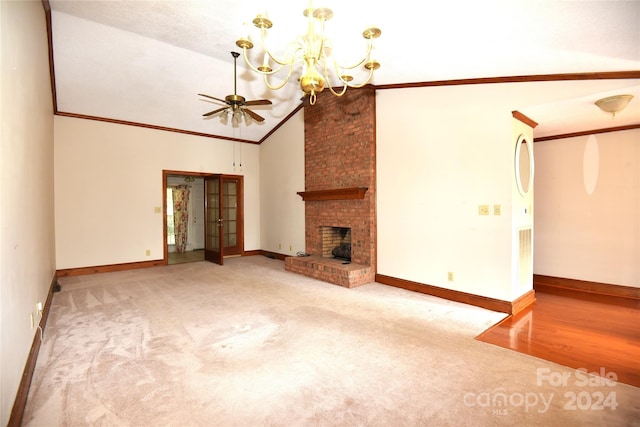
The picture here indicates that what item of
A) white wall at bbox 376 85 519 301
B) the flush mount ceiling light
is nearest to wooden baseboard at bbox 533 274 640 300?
white wall at bbox 376 85 519 301

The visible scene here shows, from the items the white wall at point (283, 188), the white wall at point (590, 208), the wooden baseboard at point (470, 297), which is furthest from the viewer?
the white wall at point (283, 188)

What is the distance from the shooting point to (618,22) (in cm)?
218

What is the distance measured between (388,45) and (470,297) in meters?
3.06

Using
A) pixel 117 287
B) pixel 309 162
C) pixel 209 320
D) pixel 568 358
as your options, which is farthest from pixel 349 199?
pixel 117 287

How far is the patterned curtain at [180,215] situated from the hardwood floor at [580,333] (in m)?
8.05

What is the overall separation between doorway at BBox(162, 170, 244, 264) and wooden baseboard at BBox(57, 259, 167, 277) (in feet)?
0.79

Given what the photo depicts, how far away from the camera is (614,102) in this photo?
3064 mm

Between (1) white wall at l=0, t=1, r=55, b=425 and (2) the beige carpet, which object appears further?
(2) the beige carpet

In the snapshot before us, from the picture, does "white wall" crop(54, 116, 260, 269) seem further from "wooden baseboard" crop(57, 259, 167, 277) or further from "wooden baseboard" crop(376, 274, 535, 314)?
"wooden baseboard" crop(376, 274, 535, 314)

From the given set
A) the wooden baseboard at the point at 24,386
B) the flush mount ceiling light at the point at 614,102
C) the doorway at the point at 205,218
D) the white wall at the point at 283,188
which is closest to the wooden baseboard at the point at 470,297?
the flush mount ceiling light at the point at 614,102

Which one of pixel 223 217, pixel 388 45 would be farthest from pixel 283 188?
pixel 388 45

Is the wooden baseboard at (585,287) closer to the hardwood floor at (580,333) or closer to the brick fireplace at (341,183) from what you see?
the hardwood floor at (580,333)

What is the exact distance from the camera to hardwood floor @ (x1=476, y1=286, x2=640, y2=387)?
244 cm

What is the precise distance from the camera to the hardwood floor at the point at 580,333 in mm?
2436
